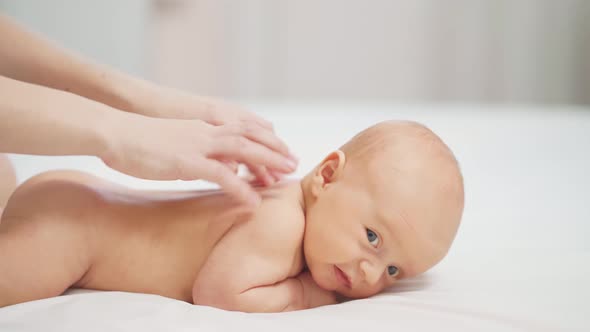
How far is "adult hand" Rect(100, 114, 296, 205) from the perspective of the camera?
897mm

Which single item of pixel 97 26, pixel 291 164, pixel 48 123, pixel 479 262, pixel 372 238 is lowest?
pixel 479 262

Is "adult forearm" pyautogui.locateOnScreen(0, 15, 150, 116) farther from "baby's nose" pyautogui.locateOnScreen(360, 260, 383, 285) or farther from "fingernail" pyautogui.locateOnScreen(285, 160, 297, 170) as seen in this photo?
"baby's nose" pyautogui.locateOnScreen(360, 260, 383, 285)

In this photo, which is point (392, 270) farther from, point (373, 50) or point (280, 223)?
point (373, 50)

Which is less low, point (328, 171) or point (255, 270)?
point (328, 171)

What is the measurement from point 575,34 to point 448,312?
306cm

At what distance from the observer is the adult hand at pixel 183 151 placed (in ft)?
2.94

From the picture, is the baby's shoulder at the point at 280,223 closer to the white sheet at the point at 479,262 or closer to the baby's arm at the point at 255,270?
the baby's arm at the point at 255,270

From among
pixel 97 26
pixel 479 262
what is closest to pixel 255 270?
pixel 479 262

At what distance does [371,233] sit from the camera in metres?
1.00

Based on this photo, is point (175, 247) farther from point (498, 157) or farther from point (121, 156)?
point (498, 157)

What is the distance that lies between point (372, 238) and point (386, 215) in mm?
48

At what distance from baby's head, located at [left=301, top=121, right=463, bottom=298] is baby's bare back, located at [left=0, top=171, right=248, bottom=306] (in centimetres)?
15

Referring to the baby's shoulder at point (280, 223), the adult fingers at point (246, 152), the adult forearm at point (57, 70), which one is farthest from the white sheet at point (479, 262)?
the adult forearm at point (57, 70)

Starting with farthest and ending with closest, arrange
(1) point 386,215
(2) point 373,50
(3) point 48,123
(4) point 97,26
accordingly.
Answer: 1. (2) point 373,50
2. (4) point 97,26
3. (1) point 386,215
4. (3) point 48,123
